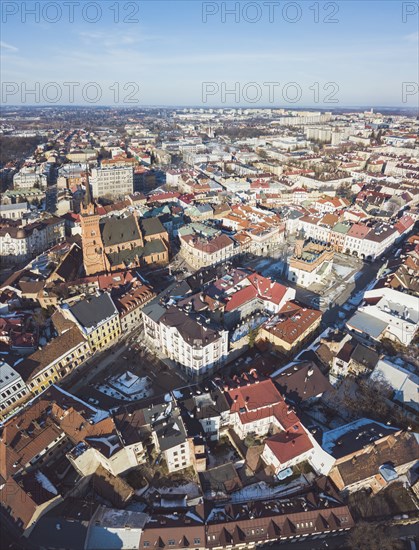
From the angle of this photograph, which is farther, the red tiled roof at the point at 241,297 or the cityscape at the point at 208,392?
the red tiled roof at the point at 241,297

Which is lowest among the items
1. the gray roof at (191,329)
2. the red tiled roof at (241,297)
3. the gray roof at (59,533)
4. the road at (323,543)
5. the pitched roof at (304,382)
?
the road at (323,543)

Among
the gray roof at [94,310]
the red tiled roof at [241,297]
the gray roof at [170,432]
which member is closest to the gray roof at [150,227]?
the gray roof at [94,310]

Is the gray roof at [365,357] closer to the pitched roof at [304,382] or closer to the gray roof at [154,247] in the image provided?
the pitched roof at [304,382]

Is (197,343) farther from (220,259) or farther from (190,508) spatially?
(220,259)

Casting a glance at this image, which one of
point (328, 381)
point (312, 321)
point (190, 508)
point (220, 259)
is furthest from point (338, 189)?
point (190, 508)

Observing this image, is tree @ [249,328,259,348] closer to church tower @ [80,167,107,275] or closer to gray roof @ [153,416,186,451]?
gray roof @ [153,416,186,451]

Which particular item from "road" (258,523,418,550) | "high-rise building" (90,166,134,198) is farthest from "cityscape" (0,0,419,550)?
"high-rise building" (90,166,134,198)

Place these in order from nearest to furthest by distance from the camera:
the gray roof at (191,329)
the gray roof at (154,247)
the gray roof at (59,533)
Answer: the gray roof at (59,533), the gray roof at (191,329), the gray roof at (154,247)
